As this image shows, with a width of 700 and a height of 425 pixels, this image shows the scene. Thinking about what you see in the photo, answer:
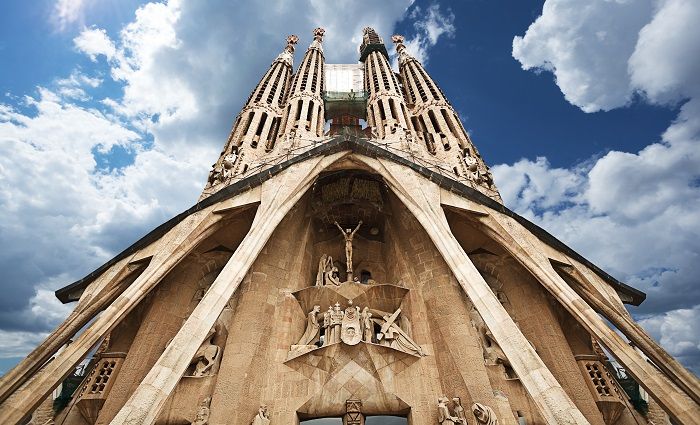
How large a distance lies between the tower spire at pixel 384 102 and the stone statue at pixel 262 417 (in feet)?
44.6

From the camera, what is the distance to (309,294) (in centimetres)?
1177

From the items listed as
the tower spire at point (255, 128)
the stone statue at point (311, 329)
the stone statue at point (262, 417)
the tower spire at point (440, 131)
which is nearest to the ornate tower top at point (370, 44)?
the tower spire at point (440, 131)

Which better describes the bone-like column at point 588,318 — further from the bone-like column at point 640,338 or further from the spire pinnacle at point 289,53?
the spire pinnacle at point 289,53

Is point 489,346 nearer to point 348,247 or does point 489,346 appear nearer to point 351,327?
point 351,327

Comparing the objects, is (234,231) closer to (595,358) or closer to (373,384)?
(373,384)

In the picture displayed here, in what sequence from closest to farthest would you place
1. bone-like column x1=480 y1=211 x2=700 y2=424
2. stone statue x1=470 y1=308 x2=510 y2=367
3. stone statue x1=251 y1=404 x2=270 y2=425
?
1. bone-like column x1=480 y1=211 x2=700 y2=424
2. stone statue x1=251 y1=404 x2=270 y2=425
3. stone statue x1=470 y1=308 x2=510 y2=367

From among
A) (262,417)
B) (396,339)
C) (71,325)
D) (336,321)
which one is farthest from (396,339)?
(71,325)

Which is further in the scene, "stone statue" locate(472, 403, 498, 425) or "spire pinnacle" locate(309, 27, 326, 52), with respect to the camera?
"spire pinnacle" locate(309, 27, 326, 52)

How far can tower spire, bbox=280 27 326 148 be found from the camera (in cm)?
1930

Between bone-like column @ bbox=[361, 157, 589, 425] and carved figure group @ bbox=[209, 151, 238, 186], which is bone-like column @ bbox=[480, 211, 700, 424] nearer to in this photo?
bone-like column @ bbox=[361, 157, 589, 425]

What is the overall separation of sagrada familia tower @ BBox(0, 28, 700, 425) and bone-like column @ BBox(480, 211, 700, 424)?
0.11 ft

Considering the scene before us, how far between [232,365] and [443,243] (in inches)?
253

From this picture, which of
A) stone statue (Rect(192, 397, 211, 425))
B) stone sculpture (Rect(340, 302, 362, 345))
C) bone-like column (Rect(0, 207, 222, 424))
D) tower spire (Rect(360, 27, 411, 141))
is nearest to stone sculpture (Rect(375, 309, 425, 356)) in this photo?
stone sculpture (Rect(340, 302, 362, 345))

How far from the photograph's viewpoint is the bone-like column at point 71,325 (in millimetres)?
6500
